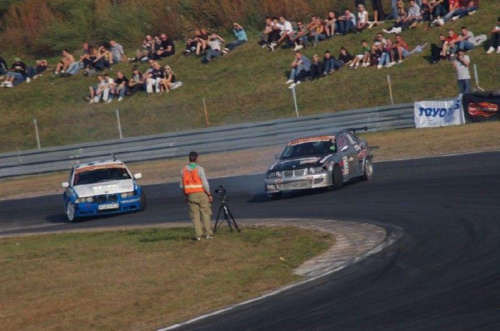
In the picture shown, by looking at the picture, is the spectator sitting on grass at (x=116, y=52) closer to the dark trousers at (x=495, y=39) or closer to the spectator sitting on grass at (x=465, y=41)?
the spectator sitting on grass at (x=465, y=41)

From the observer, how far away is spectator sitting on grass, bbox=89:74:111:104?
130 feet

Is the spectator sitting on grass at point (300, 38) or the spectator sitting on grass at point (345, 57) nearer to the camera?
the spectator sitting on grass at point (345, 57)

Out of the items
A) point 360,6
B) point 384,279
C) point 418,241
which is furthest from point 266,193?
point 360,6

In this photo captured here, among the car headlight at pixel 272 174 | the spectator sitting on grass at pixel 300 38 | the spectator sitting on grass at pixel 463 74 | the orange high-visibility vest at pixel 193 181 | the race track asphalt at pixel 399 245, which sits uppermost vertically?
the spectator sitting on grass at pixel 300 38

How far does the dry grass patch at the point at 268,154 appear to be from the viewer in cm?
2652

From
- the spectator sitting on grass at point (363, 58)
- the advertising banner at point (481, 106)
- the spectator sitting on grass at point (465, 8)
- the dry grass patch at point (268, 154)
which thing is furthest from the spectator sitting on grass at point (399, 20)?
the advertising banner at point (481, 106)

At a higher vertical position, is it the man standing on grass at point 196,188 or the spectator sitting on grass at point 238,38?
the spectator sitting on grass at point 238,38

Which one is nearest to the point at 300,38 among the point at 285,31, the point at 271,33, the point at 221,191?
the point at 285,31

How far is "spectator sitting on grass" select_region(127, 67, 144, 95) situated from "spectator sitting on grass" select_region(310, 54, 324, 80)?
7188 millimetres

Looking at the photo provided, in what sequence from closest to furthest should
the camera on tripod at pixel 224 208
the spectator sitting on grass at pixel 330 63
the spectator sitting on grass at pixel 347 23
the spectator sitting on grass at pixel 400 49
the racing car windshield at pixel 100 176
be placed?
the camera on tripod at pixel 224 208
the racing car windshield at pixel 100 176
the spectator sitting on grass at pixel 400 49
the spectator sitting on grass at pixel 330 63
the spectator sitting on grass at pixel 347 23

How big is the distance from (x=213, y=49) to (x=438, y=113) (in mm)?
13177

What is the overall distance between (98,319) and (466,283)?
3.99 metres

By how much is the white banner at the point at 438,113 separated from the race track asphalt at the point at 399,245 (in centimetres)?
615

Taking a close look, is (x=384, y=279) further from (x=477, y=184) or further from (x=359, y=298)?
A: (x=477, y=184)
